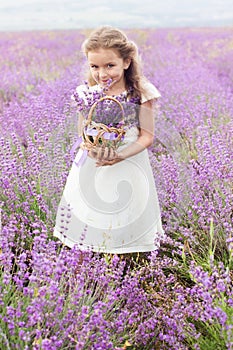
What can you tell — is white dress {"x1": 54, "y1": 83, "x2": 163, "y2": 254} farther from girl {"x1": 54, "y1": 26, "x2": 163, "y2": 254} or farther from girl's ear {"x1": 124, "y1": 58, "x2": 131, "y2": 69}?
girl's ear {"x1": 124, "y1": 58, "x2": 131, "y2": 69}

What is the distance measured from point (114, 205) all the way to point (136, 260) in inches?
11.6

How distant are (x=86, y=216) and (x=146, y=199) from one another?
1.04 feet

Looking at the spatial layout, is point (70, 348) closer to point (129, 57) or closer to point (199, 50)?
point (129, 57)

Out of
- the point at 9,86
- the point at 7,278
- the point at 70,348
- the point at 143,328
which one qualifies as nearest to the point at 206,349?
the point at 143,328

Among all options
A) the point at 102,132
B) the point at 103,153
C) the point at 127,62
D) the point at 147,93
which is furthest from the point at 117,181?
the point at 127,62

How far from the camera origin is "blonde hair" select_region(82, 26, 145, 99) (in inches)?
96.9

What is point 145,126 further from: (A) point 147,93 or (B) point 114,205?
(B) point 114,205

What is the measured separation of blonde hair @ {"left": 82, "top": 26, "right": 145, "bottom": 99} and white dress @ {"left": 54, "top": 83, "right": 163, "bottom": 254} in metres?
0.08

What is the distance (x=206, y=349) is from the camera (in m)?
1.85

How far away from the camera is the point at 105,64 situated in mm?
2477

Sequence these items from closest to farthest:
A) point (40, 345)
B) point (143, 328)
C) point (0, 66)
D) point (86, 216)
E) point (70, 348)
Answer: point (40, 345)
point (70, 348)
point (143, 328)
point (86, 216)
point (0, 66)

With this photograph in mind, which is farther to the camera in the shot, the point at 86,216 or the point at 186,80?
the point at 186,80

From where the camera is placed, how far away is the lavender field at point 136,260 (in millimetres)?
1686

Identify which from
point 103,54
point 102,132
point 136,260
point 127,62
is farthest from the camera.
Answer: point 127,62
